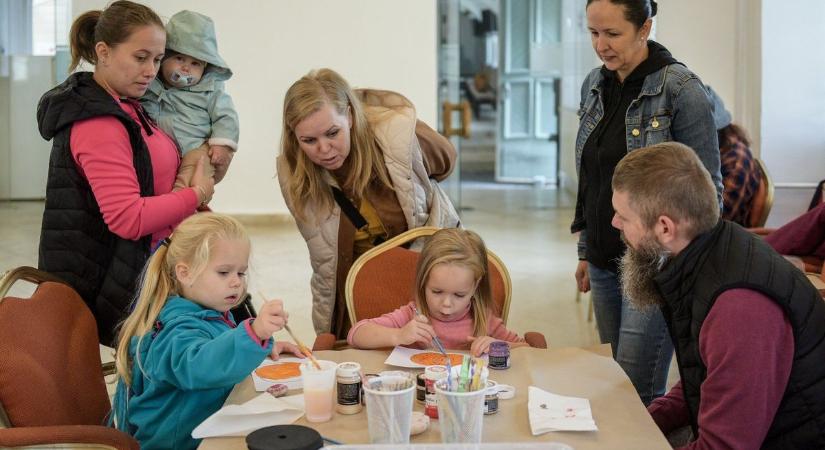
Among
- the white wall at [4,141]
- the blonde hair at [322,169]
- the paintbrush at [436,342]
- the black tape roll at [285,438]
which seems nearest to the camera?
the black tape roll at [285,438]

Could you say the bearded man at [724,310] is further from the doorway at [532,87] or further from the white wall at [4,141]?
the white wall at [4,141]

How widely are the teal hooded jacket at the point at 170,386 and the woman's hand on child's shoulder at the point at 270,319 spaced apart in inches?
3.4

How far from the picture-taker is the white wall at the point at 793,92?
5.55m

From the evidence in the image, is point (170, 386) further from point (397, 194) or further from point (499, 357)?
point (397, 194)

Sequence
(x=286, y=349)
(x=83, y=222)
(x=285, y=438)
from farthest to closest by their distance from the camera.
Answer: (x=83, y=222) < (x=286, y=349) < (x=285, y=438)

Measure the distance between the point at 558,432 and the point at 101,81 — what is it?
1.70m

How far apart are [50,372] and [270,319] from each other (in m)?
0.57

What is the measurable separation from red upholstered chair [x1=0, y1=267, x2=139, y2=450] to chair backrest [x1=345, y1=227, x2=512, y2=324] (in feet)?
2.62

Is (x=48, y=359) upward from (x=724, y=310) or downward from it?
downward

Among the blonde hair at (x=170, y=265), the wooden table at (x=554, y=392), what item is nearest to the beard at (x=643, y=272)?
the wooden table at (x=554, y=392)

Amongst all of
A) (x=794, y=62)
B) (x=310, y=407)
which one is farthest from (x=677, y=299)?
(x=794, y=62)

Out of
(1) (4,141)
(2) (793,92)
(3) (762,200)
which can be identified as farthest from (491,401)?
(1) (4,141)

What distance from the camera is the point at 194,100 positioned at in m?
3.11

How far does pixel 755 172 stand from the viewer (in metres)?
4.50
